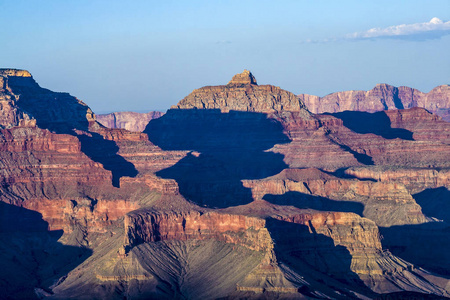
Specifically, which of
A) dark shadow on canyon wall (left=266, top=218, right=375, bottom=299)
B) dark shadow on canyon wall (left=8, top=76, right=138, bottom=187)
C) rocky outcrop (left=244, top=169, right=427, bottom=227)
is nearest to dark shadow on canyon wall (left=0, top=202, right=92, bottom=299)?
dark shadow on canyon wall (left=8, top=76, right=138, bottom=187)

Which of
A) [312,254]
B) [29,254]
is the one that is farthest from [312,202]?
[312,254]

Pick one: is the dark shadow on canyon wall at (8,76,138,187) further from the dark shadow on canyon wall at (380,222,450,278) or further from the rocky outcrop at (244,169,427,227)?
the dark shadow on canyon wall at (380,222,450,278)

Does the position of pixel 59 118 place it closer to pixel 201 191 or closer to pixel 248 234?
pixel 201 191

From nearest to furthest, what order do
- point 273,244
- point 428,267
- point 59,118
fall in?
1. point 273,244
2. point 428,267
3. point 59,118

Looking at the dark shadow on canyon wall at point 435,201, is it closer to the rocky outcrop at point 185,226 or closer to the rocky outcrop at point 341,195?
the rocky outcrop at point 341,195

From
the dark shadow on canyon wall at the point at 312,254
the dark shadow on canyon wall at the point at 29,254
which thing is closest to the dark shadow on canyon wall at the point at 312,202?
the dark shadow on canyon wall at the point at 29,254

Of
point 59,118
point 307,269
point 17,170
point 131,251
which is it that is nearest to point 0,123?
point 59,118
